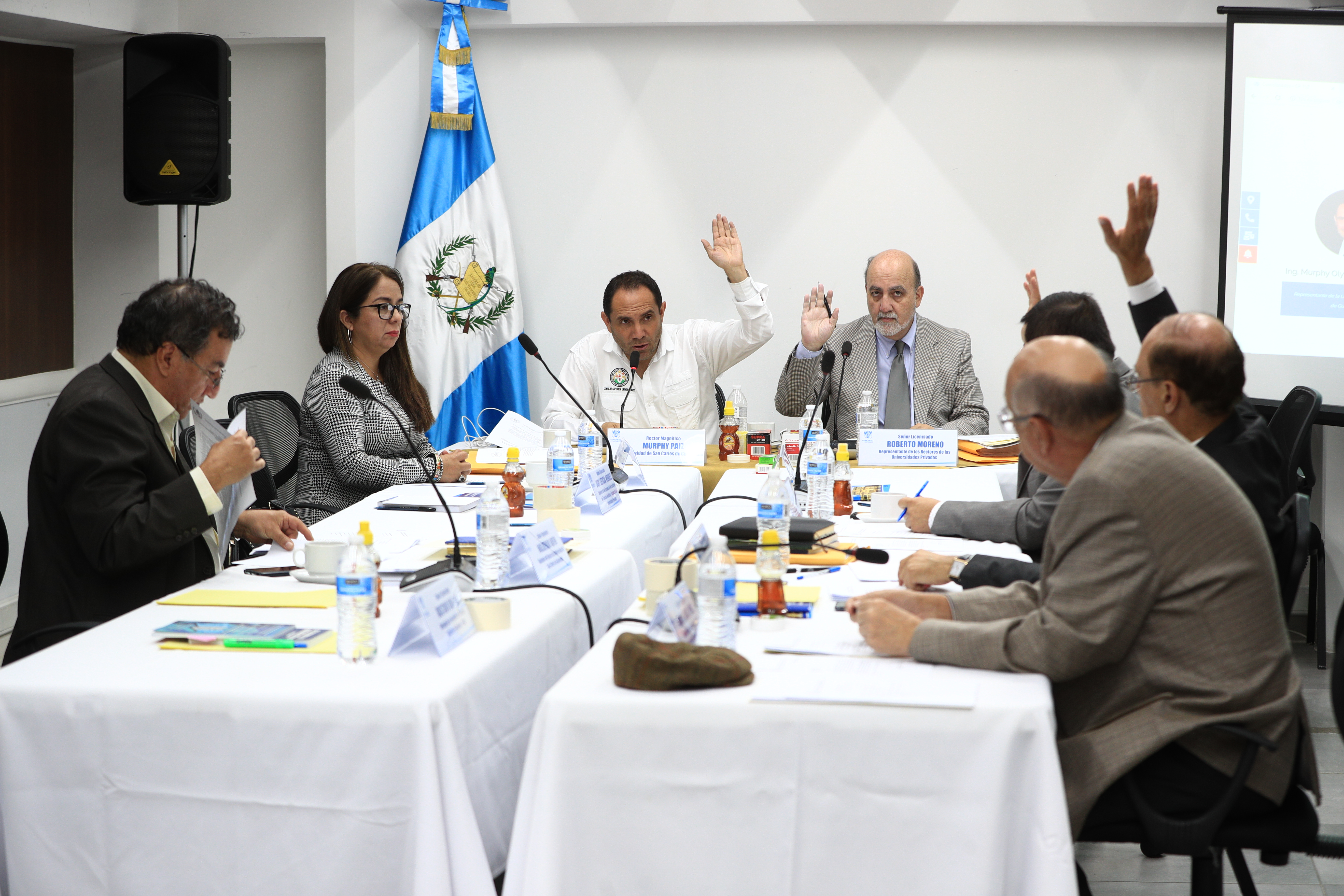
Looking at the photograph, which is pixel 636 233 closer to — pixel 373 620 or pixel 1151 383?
pixel 1151 383

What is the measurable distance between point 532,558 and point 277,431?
1.92 metres

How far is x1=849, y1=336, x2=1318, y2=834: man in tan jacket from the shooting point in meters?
1.67

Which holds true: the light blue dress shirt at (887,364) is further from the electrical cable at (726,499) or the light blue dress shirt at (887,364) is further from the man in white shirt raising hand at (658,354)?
the electrical cable at (726,499)

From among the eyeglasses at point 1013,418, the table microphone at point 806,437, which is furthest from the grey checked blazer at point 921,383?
the eyeglasses at point 1013,418

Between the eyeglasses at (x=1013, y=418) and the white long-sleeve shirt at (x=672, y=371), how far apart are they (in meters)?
2.90

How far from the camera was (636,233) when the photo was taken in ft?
18.4

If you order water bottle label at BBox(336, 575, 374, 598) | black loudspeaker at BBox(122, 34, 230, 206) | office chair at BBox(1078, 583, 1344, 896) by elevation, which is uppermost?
black loudspeaker at BBox(122, 34, 230, 206)

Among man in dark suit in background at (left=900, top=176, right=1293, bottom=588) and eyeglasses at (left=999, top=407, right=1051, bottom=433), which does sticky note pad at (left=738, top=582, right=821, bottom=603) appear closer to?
man in dark suit in background at (left=900, top=176, right=1293, bottom=588)

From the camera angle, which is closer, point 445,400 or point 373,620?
point 373,620

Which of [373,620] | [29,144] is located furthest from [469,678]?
[29,144]

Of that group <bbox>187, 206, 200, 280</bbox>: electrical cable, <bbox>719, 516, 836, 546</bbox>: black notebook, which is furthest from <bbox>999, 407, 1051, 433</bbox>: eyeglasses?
<bbox>187, 206, 200, 280</bbox>: electrical cable

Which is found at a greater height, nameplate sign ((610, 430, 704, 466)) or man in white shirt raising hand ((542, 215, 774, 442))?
man in white shirt raising hand ((542, 215, 774, 442))

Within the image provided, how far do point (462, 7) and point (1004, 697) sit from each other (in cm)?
465

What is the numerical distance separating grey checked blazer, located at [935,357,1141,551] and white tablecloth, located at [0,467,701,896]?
1.30 m
